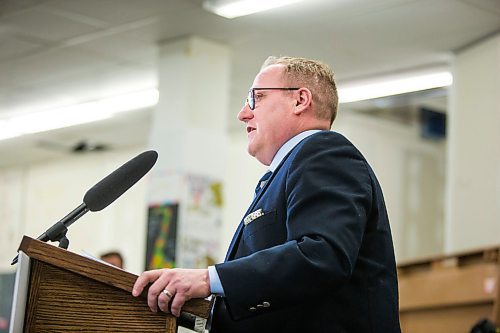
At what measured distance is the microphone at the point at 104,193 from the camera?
192 cm

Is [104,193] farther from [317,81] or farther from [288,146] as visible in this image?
[317,81]

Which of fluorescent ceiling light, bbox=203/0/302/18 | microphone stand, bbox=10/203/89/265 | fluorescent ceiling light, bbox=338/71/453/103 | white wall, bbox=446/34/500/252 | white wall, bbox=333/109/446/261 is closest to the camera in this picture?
microphone stand, bbox=10/203/89/265

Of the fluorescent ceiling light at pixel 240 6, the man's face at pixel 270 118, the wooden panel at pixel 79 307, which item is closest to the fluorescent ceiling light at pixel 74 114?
the fluorescent ceiling light at pixel 240 6

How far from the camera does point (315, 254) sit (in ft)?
5.76

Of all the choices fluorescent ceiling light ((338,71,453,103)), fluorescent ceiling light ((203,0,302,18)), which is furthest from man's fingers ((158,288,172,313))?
fluorescent ceiling light ((338,71,453,103))

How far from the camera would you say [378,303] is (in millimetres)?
1890

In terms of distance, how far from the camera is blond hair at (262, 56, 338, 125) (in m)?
2.11

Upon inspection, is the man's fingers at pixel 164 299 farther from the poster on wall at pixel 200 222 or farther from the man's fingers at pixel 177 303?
the poster on wall at pixel 200 222

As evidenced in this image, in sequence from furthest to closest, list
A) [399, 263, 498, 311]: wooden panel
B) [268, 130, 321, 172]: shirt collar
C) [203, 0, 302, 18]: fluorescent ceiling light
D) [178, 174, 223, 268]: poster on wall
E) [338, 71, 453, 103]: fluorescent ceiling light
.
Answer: [338, 71, 453, 103]: fluorescent ceiling light → [178, 174, 223, 268]: poster on wall → [203, 0, 302, 18]: fluorescent ceiling light → [399, 263, 498, 311]: wooden panel → [268, 130, 321, 172]: shirt collar

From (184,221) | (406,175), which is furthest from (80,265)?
(406,175)

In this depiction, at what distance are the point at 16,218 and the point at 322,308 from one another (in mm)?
10696

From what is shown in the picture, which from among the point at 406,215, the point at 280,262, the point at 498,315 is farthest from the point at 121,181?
the point at 406,215

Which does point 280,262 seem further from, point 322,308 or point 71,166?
point 71,166

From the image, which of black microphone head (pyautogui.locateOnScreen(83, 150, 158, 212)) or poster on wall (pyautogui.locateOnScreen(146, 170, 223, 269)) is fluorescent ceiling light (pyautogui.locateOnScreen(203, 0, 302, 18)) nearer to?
poster on wall (pyautogui.locateOnScreen(146, 170, 223, 269))
